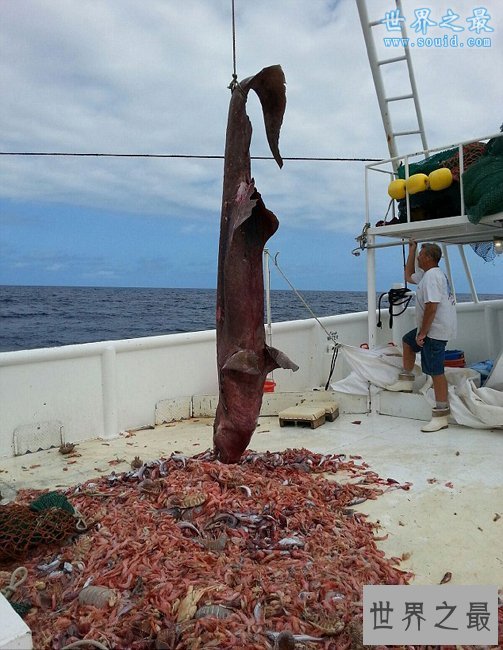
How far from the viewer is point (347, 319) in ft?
34.6

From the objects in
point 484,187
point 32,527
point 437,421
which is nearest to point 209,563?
point 32,527

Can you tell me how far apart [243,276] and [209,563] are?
72.1 inches

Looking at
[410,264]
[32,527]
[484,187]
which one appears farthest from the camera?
[410,264]

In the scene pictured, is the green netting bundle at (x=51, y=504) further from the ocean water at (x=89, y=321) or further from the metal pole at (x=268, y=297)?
the ocean water at (x=89, y=321)

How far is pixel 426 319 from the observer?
6.70 metres

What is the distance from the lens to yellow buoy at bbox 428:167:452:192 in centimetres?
695

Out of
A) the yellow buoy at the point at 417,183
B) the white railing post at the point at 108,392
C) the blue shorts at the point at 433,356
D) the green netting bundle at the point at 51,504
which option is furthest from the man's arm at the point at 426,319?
the green netting bundle at the point at 51,504

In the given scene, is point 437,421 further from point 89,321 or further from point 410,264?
point 89,321

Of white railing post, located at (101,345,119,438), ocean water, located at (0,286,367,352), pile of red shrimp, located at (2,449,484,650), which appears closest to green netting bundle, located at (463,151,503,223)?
pile of red shrimp, located at (2,449,484,650)

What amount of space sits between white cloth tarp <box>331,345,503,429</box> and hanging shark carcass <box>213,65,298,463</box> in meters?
4.56

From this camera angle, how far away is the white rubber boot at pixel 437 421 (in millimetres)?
6797

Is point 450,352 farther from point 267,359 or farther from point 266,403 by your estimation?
point 267,359

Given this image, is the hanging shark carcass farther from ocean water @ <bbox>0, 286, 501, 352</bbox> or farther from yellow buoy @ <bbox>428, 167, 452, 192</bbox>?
ocean water @ <bbox>0, 286, 501, 352</bbox>

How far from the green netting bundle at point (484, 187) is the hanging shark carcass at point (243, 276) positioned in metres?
4.06
